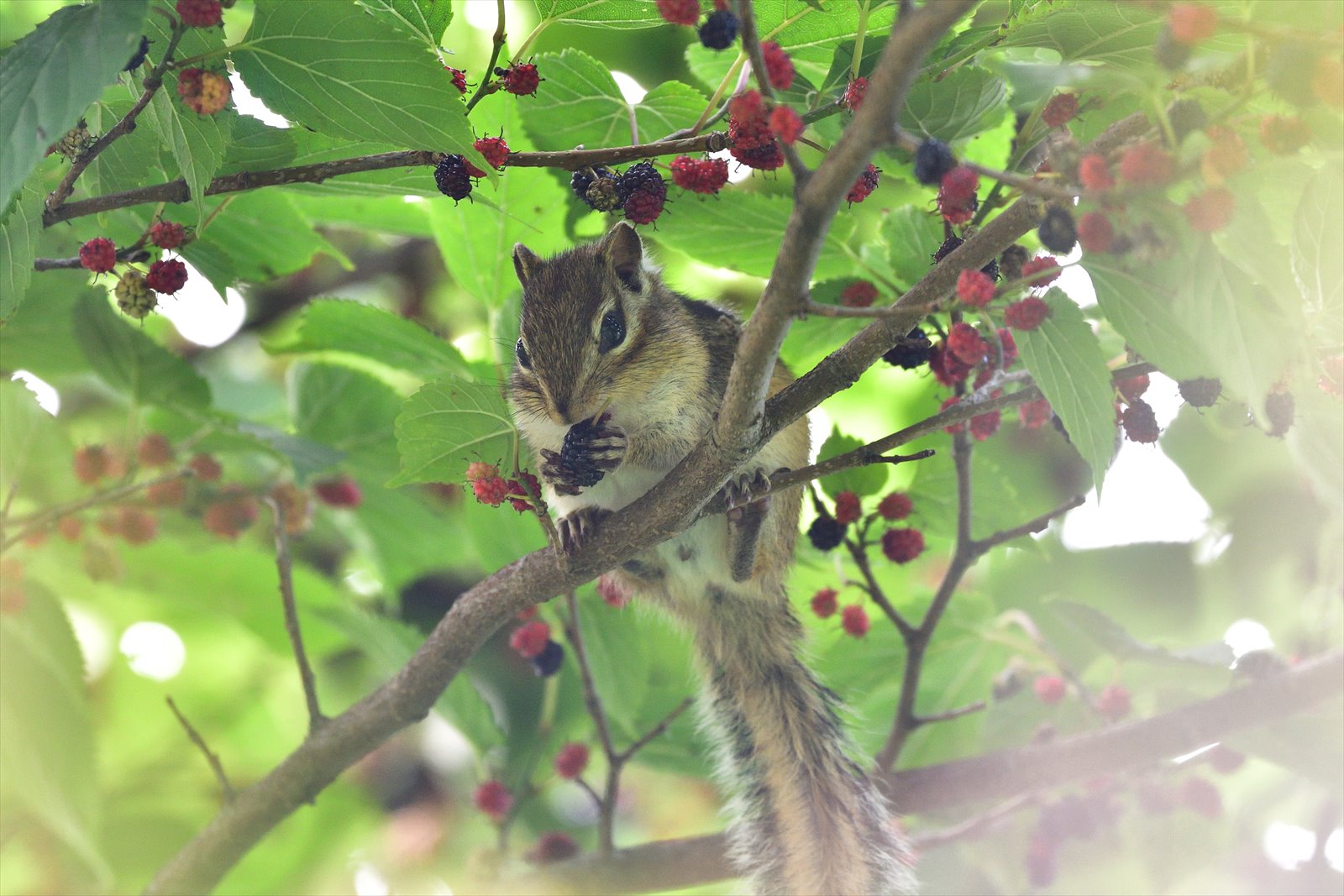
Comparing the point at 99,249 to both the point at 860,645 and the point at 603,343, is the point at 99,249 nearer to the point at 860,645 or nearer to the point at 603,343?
the point at 603,343

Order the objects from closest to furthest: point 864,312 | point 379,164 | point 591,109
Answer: point 864,312 → point 379,164 → point 591,109

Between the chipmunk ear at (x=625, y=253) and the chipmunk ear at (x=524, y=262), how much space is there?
17cm

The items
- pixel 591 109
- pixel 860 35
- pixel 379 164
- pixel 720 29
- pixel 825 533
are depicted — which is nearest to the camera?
pixel 720 29

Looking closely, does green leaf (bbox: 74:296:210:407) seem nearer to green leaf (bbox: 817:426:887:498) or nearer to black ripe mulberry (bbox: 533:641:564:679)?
black ripe mulberry (bbox: 533:641:564:679)

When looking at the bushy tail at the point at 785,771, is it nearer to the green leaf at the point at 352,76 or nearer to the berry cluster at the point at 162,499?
the berry cluster at the point at 162,499

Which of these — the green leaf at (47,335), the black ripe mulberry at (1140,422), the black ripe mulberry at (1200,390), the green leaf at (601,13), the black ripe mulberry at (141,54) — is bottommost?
the black ripe mulberry at (1200,390)

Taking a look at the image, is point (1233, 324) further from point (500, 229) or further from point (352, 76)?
point (500, 229)

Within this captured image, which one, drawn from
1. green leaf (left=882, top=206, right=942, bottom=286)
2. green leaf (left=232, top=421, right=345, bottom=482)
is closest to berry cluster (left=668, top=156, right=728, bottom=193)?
green leaf (left=882, top=206, right=942, bottom=286)

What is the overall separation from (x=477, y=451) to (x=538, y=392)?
1.82 feet

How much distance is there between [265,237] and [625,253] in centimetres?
89

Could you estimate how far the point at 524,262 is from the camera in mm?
3115

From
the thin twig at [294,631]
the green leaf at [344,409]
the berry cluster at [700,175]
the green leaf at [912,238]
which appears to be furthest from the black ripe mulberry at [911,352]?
the green leaf at [344,409]

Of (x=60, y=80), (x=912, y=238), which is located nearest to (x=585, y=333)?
(x=912, y=238)

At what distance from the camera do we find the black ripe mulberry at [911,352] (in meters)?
2.27
